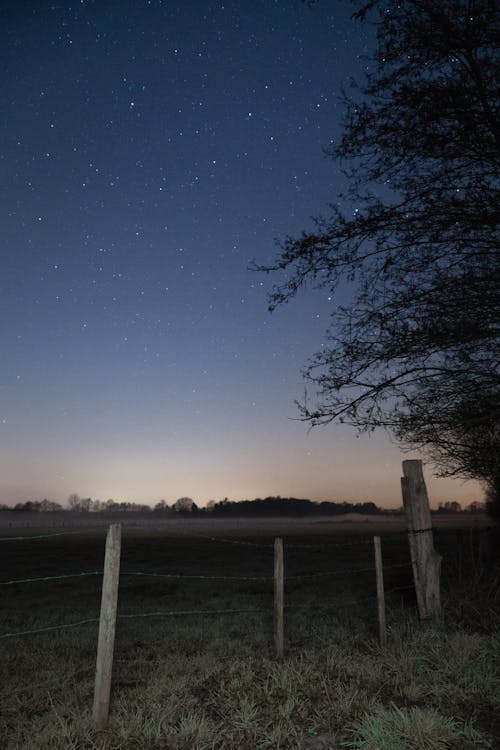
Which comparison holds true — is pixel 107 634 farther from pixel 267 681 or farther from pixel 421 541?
pixel 421 541

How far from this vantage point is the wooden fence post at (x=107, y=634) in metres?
4.63

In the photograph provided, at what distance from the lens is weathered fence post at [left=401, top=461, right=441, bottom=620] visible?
7.85m

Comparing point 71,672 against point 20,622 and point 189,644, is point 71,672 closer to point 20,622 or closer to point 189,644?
point 189,644

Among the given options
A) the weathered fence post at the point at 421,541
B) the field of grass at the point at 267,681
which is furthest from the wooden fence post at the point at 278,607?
the weathered fence post at the point at 421,541

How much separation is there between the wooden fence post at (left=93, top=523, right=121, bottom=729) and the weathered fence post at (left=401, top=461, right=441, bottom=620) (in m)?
4.91

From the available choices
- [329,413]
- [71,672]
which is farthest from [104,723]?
[329,413]

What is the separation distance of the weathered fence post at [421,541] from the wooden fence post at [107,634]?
16.1 feet

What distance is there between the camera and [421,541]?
8195 mm

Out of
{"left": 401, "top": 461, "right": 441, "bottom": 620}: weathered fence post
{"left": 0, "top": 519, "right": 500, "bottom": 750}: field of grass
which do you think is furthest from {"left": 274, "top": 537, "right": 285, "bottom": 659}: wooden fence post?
{"left": 401, "top": 461, "right": 441, "bottom": 620}: weathered fence post

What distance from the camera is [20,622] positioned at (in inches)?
420

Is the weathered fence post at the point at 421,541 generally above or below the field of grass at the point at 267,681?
above

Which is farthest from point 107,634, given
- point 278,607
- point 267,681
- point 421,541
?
point 421,541

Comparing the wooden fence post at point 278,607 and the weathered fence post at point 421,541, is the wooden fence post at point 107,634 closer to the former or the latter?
the wooden fence post at point 278,607

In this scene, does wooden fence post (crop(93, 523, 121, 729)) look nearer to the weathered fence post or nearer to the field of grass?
the field of grass
